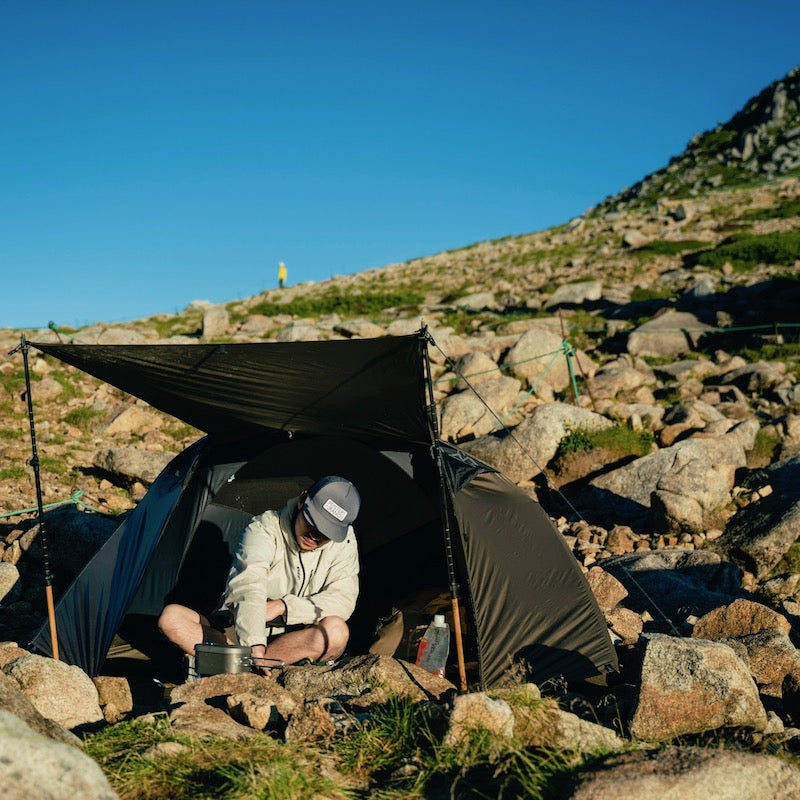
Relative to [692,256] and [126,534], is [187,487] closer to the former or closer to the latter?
[126,534]

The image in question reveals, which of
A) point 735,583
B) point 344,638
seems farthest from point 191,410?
point 735,583

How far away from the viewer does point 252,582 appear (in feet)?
21.1

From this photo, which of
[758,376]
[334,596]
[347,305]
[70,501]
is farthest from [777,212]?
[334,596]

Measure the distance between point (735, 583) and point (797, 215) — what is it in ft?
93.5

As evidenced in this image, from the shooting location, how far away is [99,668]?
6.74 meters

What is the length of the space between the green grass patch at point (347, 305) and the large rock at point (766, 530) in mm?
16318

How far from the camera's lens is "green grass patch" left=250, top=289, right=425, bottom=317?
1012 inches

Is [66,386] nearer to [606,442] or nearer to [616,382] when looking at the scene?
[606,442]

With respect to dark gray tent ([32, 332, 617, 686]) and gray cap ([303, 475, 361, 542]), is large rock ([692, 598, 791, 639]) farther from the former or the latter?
gray cap ([303, 475, 361, 542])

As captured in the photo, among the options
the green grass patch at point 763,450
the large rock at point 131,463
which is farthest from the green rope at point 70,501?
the green grass patch at point 763,450

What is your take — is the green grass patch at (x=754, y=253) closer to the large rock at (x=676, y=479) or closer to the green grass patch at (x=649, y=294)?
the green grass patch at (x=649, y=294)

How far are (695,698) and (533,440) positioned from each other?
766cm

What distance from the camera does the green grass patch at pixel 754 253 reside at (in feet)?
81.3

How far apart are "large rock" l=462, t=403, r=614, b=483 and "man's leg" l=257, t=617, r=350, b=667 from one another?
5306 mm
